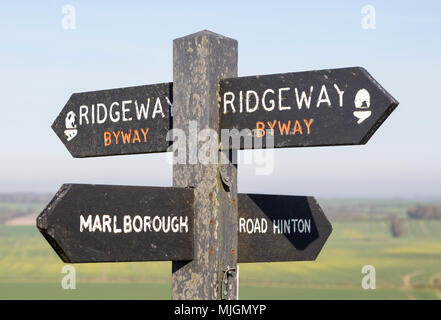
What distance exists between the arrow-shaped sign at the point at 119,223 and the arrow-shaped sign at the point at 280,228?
0.48m

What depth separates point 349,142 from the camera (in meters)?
3.88

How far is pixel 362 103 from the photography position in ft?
12.7

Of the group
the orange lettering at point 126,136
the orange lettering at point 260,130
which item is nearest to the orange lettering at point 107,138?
the orange lettering at point 126,136

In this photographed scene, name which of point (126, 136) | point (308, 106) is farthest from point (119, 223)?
point (308, 106)

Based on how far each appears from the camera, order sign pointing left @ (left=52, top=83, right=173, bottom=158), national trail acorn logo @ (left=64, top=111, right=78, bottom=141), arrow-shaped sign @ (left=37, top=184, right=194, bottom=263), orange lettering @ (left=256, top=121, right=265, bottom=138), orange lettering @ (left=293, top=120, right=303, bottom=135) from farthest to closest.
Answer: national trail acorn logo @ (left=64, top=111, right=78, bottom=141) < sign pointing left @ (left=52, top=83, right=173, bottom=158) < orange lettering @ (left=256, top=121, right=265, bottom=138) < orange lettering @ (left=293, top=120, right=303, bottom=135) < arrow-shaped sign @ (left=37, top=184, right=194, bottom=263)

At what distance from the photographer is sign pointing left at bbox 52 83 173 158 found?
454cm

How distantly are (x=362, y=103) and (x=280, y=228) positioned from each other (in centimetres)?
129

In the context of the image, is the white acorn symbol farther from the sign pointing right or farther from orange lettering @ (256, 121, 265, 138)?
orange lettering @ (256, 121, 265, 138)

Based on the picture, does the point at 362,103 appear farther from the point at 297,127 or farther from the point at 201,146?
the point at 201,146

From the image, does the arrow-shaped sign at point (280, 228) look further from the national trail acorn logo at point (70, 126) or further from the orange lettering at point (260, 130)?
the national trail acorn logo at point (70, 126)

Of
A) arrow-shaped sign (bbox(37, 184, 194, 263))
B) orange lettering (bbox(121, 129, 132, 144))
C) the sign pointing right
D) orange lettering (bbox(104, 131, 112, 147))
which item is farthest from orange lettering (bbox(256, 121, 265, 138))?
orange lettering (bbox(104, 131, 112, 147))

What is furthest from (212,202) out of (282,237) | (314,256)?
(314,256)

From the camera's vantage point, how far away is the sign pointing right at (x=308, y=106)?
385 cm

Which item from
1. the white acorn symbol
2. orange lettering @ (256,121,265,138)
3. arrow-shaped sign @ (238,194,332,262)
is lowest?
arrow-shaped sign @ (238,194,332,262)
